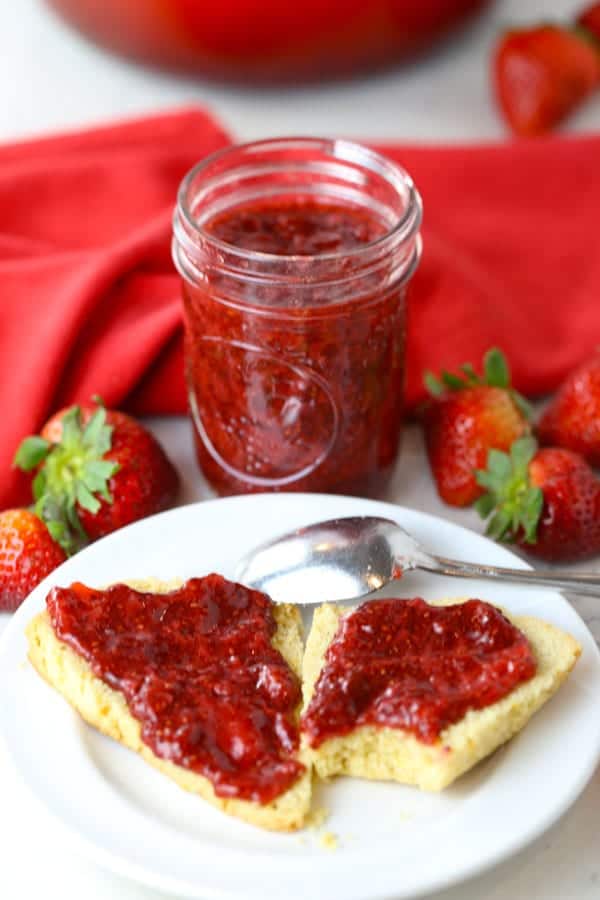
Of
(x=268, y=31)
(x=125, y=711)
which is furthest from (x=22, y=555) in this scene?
(x=268, y=31)

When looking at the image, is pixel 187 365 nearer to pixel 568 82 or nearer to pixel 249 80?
pixel 249 80

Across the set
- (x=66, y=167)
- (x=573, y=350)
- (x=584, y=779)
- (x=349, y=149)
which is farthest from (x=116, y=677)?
(x=66, y=167)

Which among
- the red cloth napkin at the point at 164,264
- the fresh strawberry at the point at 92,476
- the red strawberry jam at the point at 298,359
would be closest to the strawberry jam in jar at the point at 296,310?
the red strawberry jam at the point at 298,359

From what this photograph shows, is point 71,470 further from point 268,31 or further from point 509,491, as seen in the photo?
point 268,31

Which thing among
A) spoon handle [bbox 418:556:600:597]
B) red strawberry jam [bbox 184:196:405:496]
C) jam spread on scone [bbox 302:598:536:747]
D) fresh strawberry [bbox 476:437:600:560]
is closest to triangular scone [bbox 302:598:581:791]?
jam spread on scone [bbox 302:598:536:747]

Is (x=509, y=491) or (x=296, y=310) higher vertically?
(x=296, y=310)

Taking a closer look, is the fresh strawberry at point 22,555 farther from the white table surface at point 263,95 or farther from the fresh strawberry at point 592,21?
the fresh strawberry at point 592,21
